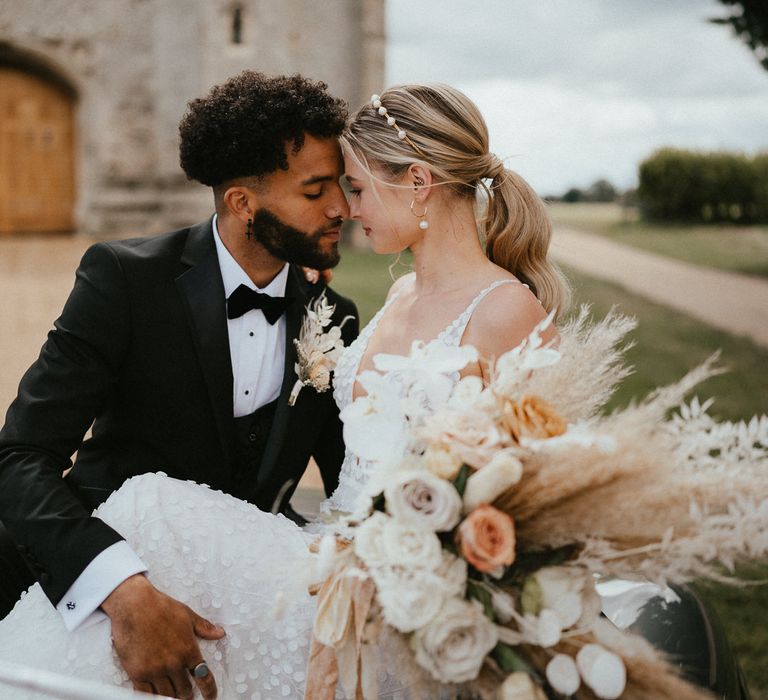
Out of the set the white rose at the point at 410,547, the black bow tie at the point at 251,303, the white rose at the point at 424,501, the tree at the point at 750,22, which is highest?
the tree at the point at 750,22

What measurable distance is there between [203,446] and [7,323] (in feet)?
27.3

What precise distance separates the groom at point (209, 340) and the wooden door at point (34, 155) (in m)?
14.9

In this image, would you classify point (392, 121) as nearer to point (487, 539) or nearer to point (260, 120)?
point (260, 120)

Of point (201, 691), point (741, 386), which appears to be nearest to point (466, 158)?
point (201, 691)

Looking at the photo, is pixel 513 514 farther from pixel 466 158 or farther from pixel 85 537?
pixel 466 158

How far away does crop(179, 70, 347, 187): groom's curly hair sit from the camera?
264 centimetres

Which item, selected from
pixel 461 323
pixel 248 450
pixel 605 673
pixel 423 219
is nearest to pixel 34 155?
pixel 248 450

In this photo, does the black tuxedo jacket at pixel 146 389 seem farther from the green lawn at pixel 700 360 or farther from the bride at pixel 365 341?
the green lawn at pixel 700 360

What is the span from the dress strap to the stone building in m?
14.8

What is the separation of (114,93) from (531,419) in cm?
1654

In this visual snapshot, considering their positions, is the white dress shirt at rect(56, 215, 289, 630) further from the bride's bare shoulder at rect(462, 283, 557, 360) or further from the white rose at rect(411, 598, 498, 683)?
the white rose at rect(411, 598, 498, 683)

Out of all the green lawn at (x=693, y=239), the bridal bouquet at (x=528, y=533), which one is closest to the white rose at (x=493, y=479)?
the bridal bouquet at (x=528, y=533)

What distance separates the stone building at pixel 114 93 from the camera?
53.0 ft

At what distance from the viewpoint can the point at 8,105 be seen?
16.2 m
